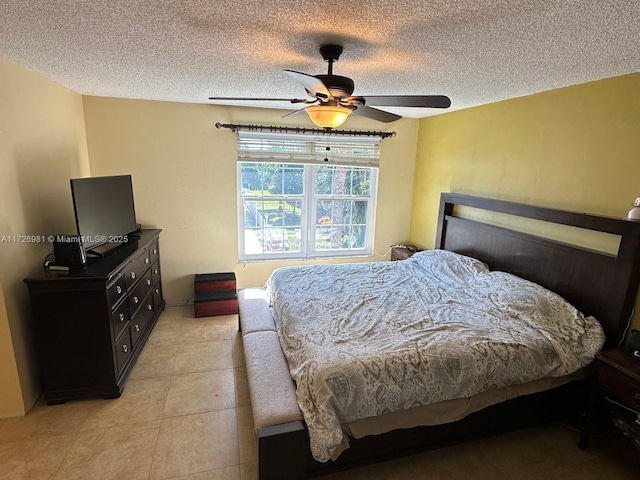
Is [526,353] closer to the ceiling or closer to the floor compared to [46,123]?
closer to the floor

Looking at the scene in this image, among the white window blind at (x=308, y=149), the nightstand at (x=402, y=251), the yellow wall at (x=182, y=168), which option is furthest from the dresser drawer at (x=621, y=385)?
the yellow wall at (x=182, y=168)

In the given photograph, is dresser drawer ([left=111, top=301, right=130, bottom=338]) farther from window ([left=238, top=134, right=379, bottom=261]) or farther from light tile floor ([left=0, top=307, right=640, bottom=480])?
window ([left=238, top=134, right=379, bottom=261])

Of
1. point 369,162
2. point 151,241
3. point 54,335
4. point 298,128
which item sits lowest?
point 54,335

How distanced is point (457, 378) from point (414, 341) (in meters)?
0.30

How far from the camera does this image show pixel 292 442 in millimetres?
1714

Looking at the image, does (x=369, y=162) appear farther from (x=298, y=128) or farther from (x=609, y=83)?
(x=609, y=83)

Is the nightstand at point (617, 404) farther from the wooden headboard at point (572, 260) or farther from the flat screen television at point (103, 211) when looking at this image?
the flat screen television at point (103, 211)

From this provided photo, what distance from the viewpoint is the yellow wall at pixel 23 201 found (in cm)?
215

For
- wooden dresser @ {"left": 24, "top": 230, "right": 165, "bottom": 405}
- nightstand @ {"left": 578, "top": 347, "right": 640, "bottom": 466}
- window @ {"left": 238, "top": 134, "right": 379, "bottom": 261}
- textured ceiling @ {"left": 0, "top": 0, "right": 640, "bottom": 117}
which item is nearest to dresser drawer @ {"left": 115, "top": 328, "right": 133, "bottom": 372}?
wooden dresser @ {"left": 24, "top": 230, "right": 165, "bottom": 405}

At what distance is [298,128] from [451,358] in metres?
2.97

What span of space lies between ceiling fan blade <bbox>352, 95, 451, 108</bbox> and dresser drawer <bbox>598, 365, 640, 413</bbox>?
176 cm

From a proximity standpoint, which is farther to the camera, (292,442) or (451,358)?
(451,358)

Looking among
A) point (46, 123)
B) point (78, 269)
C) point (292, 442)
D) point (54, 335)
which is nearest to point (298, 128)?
point (46, 123)

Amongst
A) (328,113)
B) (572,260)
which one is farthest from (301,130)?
(572,260)
